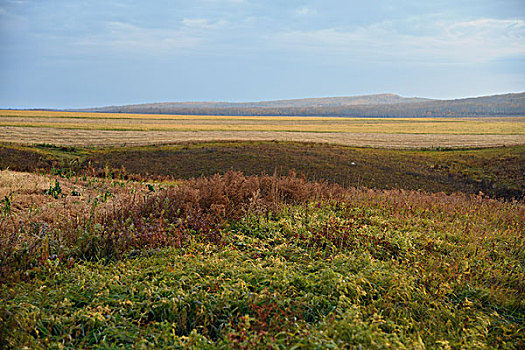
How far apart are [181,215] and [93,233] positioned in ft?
6.34

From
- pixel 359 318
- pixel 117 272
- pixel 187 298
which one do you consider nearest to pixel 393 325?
pixel 359 318

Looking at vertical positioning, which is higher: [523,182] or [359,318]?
[359,318]

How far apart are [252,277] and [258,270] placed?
143 mm

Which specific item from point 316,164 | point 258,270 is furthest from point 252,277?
point 316,164

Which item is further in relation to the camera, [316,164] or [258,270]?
[316,164]

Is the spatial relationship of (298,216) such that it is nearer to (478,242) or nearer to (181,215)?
(181,215)

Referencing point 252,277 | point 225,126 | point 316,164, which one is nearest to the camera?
point 252,277

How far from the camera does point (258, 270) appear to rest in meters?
5.36

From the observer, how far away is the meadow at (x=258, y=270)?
4164 millimetres

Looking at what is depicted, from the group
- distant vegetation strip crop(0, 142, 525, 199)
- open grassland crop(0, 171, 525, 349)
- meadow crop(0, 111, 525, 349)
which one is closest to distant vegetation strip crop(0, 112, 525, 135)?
distant vegetation strip crop(0, 142, 525, 199)

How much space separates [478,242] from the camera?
7.39m

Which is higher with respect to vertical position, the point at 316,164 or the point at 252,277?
the point at 252,277

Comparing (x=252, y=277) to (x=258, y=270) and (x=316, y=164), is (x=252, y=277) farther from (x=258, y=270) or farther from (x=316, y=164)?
(x=316, y=164)

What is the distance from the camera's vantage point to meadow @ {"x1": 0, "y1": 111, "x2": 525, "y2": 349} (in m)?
4.16
